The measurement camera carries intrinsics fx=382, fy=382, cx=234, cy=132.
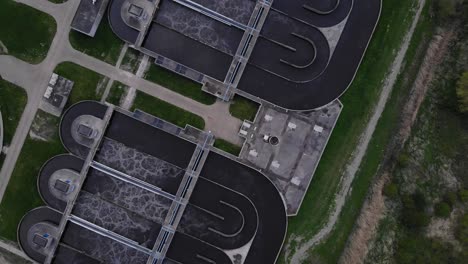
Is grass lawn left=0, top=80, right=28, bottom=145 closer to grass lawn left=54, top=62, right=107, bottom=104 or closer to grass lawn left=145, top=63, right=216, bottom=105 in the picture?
grass lawn left=54, top=62, right=107, bottom=104

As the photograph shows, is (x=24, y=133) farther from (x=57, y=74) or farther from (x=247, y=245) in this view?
(x=247, y=245)

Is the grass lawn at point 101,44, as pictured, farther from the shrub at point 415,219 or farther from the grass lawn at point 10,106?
the shrub at point 415,219

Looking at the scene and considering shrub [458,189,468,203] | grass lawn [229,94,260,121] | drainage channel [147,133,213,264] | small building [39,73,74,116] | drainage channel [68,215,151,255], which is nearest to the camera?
drainage channel [147,133,213,264]

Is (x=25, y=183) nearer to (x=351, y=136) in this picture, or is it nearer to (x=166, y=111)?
(x=166, y=111)

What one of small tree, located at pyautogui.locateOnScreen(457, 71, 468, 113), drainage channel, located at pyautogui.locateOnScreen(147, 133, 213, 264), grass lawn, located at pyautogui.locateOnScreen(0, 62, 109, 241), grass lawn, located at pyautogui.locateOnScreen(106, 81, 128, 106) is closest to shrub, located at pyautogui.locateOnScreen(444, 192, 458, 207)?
small tree, located at pyautogui.locateOnScreen(457, 71, 468, 113)

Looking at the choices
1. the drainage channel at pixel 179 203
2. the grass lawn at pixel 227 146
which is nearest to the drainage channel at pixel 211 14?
the drainage channel at pixel 179 203
